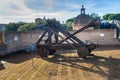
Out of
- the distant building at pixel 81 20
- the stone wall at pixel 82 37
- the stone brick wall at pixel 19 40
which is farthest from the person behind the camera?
the distant building at pixel 81 20

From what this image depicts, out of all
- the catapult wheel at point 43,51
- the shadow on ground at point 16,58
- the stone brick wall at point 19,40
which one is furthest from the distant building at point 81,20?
the catapult wheel at point 43,51

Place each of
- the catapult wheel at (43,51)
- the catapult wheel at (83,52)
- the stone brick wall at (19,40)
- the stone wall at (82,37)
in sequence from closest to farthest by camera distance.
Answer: the catapult wheel at (83,52) < the catapult wheel at (43,51) < the stone brick wall at (19,40) < the stone wall at (82,37)

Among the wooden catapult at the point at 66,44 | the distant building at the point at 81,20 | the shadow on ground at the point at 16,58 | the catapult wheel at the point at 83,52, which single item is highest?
the distant building at the point at 81,20

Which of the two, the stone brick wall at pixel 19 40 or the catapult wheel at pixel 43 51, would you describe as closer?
the catapult wheel at pixel 43 51

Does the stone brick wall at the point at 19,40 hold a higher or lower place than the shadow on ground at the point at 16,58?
higher

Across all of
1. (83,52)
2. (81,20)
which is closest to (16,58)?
(83,52)

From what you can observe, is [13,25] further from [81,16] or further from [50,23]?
[50,23]

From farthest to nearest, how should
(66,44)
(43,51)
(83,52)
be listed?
(43,51), (66,44), (83,52)

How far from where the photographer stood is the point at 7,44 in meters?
22.2

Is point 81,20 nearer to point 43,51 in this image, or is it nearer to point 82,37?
point 82,37

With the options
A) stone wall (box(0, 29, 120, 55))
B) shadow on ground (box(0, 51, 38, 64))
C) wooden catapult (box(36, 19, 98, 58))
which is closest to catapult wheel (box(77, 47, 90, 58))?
wooden catapult (box(36, 19, 98, 58))

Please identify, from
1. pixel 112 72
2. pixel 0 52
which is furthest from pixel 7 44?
pixel 112 72

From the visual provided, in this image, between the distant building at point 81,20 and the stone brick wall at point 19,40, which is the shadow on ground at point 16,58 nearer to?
the stone brick wall at point 19,40

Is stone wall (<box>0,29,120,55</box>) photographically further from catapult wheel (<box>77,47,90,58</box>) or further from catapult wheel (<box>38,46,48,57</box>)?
catapult wheel (<box>77,47,90,58</box>)
